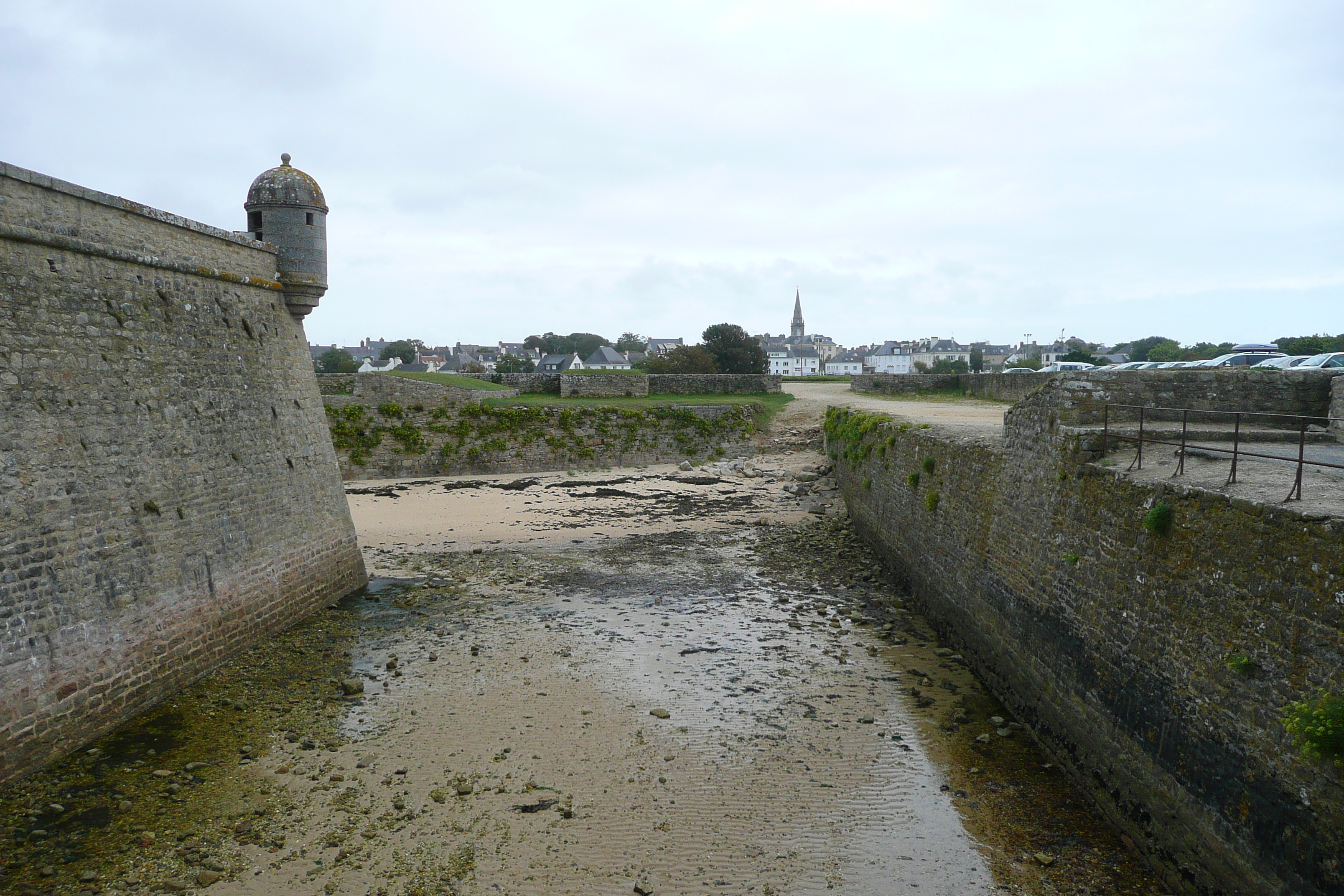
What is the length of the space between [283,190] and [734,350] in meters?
33.8

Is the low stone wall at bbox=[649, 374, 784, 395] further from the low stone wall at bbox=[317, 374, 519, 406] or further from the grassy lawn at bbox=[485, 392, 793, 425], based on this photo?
the low stone wall at bbox=[317, 374, 519, 406]

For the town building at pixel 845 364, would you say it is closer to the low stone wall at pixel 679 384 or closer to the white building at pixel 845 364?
the white building at pixel 845 364

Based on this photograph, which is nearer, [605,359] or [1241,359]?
[1241,359]

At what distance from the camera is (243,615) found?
9930mm

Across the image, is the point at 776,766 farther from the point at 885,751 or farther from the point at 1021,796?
the point at 1021,796

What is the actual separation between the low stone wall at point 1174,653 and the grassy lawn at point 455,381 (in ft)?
77.0

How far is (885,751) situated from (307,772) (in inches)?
222

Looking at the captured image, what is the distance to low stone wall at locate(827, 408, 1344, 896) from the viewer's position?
4.78 m

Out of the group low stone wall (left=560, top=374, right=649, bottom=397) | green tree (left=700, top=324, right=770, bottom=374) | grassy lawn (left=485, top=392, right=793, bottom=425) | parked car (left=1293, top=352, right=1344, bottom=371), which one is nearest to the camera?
parked car (left=1293, top=352, right=1344, bottom=371)

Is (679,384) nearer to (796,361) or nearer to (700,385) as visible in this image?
(700,385)

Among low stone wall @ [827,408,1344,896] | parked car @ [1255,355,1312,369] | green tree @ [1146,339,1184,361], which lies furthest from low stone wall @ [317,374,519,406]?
green tree @ [1146,339,1184,361]

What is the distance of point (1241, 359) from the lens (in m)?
19.6

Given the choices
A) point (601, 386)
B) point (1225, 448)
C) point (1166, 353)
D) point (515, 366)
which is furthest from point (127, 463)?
point (515, 366)

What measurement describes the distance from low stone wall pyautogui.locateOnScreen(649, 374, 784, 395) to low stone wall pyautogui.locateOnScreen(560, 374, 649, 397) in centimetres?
132
